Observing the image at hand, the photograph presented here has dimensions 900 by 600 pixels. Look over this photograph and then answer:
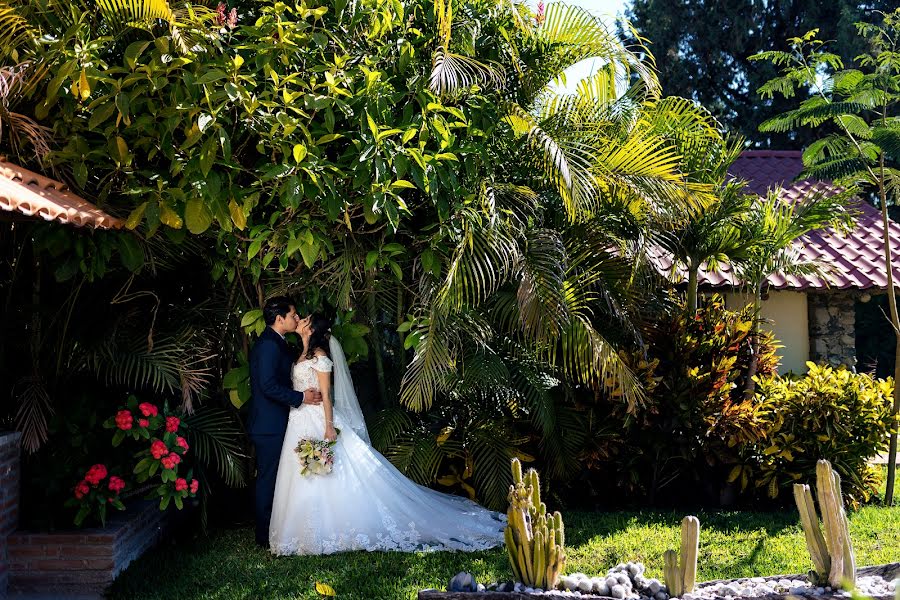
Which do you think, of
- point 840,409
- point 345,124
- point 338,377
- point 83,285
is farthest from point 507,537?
point 840,409

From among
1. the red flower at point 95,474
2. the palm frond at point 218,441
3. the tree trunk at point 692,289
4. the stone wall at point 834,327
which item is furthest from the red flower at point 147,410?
the stone wall at point 834,327

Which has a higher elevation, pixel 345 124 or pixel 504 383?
pixel 345 124

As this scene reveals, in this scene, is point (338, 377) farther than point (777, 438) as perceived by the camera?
No

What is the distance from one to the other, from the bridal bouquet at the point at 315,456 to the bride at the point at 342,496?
51mm

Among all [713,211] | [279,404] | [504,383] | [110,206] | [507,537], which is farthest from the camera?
[713,211]

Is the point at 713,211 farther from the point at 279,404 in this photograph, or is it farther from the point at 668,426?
the point at 279,404

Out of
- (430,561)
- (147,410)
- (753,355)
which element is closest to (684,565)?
(430,561)

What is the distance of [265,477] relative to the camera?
681 cm

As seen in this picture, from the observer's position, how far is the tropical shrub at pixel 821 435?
25.6 ft

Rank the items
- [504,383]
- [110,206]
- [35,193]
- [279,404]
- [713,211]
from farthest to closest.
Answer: [713,211]
[504,383]
[279,404]
[110,206]
[35,193]

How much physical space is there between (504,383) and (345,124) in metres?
2.31

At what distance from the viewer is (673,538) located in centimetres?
679

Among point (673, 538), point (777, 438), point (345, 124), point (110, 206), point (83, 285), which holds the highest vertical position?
point (345, 124)

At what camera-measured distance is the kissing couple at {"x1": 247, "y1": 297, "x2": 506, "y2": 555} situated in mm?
6523
